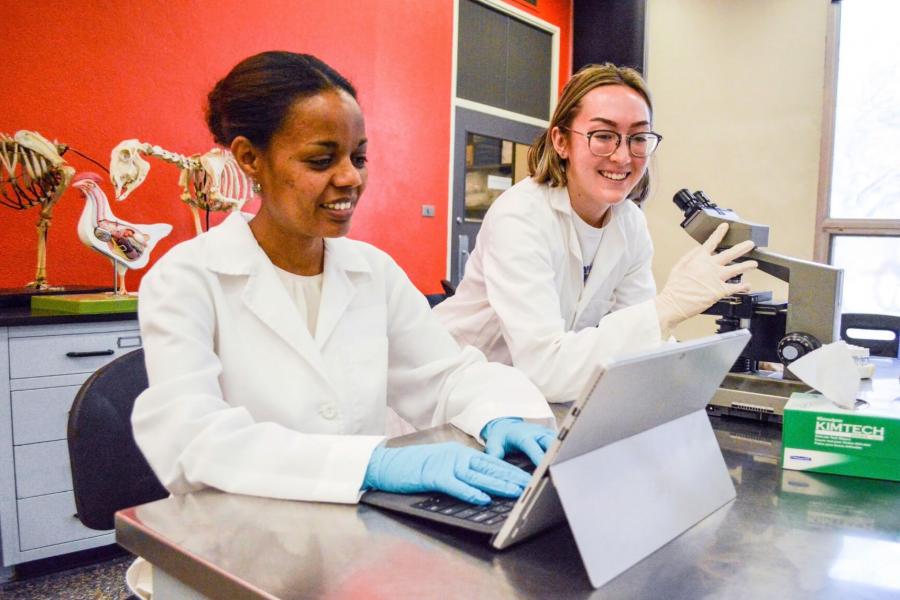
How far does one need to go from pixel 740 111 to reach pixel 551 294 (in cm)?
416

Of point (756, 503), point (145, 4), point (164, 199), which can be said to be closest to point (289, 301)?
point (756, 503)

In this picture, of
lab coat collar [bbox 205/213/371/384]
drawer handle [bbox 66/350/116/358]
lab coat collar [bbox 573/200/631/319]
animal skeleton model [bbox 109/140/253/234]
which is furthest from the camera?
Answer: animal skeleton model [bbox 109/140/253/234]

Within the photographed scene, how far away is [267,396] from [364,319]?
230 millimetres

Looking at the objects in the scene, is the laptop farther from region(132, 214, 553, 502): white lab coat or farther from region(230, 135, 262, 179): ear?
region(230, 135, 262, 179): ear

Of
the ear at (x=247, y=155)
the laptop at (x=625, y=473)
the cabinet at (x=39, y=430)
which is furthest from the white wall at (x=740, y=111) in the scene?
the laptop at (x=625, y=473)

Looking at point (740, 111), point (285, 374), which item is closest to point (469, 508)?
point (285, 374)

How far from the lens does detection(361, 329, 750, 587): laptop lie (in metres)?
0.60

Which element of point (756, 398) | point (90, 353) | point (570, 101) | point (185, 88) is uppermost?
point (185, 88)

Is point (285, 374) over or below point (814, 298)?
below

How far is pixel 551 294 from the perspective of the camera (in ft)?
4.96

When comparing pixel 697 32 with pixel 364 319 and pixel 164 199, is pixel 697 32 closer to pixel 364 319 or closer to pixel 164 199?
pixel 164 199

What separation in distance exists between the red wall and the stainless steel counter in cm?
229

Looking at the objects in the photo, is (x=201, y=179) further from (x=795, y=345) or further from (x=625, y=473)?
(x=625, y=473)

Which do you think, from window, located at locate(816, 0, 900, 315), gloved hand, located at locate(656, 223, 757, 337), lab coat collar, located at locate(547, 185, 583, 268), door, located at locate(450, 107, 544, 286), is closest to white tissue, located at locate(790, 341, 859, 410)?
gloved hand, located at locate(656, 223, 757, 337)
